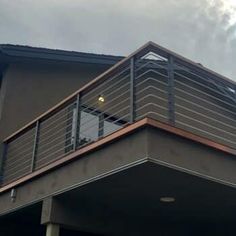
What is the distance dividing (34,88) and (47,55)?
2.54 feet

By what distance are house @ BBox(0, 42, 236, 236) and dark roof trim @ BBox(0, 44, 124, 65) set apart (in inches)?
0.9

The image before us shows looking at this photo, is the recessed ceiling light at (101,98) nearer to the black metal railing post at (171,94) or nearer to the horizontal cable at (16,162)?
the horizontal cable at (16,162)

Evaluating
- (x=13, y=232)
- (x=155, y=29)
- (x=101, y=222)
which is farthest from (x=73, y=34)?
(x=101, y=222)

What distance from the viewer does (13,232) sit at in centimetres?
845

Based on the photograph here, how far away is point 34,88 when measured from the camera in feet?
32.3

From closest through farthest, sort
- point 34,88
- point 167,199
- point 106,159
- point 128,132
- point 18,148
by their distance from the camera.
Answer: point 128,132 < point 106,159 < point 167,199 < point 18,148 < point 34,88

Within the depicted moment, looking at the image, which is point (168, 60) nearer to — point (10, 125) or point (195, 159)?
point (195, 159)

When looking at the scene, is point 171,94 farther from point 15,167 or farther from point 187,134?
point 15,167

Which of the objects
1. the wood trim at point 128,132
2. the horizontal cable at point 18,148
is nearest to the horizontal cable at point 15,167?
the horizontal cable at point 18,148

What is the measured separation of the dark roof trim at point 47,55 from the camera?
9.63 meters

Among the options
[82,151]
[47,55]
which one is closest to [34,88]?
[47,55]

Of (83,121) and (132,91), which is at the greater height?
(83,121)

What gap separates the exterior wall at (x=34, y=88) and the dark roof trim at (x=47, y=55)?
0.23m

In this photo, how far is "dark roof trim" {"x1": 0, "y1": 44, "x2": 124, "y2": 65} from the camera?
9633 millimetres
